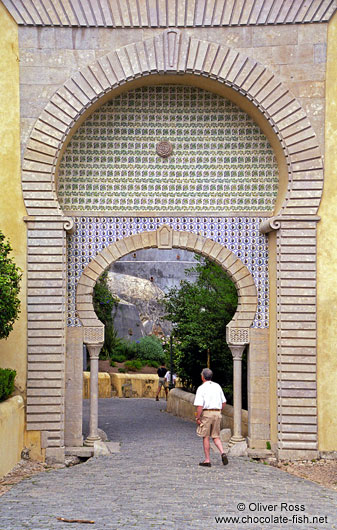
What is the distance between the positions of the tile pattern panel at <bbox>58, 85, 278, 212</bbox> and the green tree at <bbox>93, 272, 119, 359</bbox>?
15.5 m

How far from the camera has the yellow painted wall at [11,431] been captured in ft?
32.1

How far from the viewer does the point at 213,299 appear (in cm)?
1730

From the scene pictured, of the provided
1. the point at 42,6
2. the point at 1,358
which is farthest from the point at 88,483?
the point at 42,6

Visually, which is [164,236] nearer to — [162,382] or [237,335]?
[237,335]

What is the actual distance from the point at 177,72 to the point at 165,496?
612 cm

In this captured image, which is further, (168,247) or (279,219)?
(168,247)

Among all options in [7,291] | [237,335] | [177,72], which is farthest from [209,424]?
[177,72]

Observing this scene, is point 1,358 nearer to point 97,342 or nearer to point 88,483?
point 97,342

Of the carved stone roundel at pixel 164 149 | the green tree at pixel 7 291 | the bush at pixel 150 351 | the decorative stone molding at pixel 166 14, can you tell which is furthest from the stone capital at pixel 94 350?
the bush at pixel 150 351

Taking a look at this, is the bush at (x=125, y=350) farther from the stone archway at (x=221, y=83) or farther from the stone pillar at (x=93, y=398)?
the stone archway at (x=221, y=83)

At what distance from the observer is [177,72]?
11.4 m

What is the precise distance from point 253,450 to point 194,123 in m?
5.08

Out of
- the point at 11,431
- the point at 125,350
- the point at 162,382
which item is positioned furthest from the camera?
the point at 125,350

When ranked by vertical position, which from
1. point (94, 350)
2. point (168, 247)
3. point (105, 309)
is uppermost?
point (168, 247)
